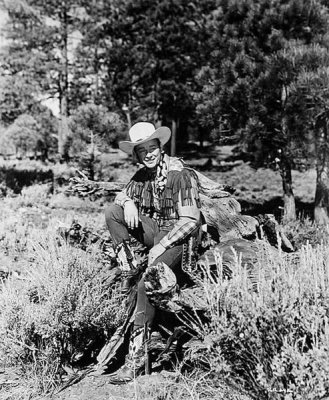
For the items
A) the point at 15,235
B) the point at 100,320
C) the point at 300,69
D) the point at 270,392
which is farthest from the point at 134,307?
the point at 300,69

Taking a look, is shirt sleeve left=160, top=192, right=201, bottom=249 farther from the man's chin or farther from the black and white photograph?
the man's chin

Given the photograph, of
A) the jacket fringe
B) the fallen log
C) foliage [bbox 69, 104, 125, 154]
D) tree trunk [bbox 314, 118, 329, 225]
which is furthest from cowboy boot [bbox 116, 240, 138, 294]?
foliage [bbox 69, 104, 125, 154]

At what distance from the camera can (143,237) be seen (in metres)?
3.57

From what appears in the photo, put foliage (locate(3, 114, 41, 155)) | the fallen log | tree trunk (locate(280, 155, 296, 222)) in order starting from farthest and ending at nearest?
foliage (locate(3, 114, 41, 155))
tree trunk (locate(280, 155, 296, 222))
the fallen log

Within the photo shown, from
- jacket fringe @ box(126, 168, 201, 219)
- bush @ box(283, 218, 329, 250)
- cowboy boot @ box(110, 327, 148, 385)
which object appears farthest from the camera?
bush @ box(283, 218, 329, 250)

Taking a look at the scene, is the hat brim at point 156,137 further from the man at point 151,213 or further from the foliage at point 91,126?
the foliage at point 91,126

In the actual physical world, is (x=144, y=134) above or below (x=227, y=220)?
above

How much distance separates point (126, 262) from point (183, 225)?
464 mm

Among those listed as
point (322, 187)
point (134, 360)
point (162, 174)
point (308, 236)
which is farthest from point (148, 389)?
point (322, 187)

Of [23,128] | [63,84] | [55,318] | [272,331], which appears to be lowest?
[55,318]

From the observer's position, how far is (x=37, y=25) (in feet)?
61.0

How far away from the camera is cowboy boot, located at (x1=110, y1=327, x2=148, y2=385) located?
9.64ft

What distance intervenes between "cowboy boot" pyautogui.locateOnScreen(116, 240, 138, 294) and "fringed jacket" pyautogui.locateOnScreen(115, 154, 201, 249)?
260mm

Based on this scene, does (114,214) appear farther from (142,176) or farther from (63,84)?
(63,84)
